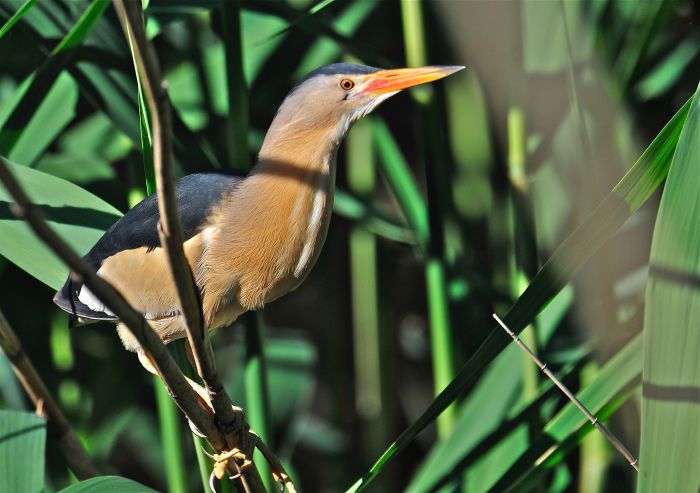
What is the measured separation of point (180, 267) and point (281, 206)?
0.45 m

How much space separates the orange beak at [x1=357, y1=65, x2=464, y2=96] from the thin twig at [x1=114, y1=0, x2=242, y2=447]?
1.33ft

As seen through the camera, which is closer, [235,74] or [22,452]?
[22,452]

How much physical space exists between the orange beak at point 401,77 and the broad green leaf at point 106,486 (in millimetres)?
495

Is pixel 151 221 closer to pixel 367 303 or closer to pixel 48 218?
pixel 48 218

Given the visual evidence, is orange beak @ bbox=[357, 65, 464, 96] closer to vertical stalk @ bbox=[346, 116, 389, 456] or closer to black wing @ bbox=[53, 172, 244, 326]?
black wing @ bbox=[53, 172, 244, 326]

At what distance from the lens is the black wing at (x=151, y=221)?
39.9 inches

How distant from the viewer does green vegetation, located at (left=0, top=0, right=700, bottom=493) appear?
716 mm

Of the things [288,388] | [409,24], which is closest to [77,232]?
[409,24]

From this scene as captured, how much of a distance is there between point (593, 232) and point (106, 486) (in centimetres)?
44

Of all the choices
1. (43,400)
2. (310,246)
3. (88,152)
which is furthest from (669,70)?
(43,400)

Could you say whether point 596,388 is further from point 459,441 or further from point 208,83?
point 208,83

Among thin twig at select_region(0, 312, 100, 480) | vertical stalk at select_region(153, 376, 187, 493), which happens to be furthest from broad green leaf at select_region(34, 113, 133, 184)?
thin twig at select_region(0, 312, 100, 480)

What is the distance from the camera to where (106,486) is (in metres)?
0.74

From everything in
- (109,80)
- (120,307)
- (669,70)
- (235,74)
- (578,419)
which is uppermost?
(109,80)
